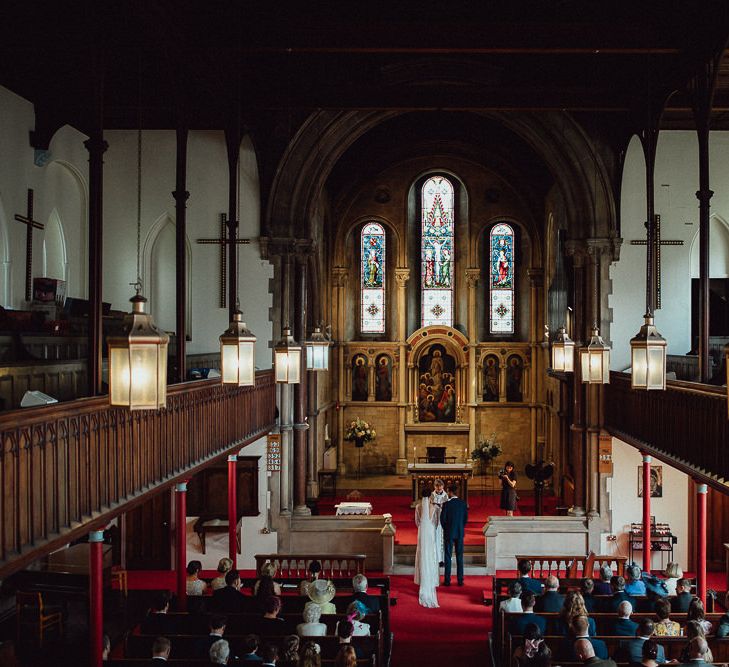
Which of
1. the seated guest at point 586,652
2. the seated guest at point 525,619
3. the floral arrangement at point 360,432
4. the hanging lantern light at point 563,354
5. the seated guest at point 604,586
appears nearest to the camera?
the seated guest at point 586,652

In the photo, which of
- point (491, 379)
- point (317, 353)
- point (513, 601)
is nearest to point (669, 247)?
point (317, 353)

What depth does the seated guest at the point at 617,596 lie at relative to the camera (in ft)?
34.9

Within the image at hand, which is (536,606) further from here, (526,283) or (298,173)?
(526,283)

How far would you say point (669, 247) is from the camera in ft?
57.1

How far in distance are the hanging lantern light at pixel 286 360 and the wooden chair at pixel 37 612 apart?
4.50 m

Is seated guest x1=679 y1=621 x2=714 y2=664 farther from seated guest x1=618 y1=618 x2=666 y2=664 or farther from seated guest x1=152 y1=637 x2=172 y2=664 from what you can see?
seated guest x1=152 y1=637 x2=172 y2=664

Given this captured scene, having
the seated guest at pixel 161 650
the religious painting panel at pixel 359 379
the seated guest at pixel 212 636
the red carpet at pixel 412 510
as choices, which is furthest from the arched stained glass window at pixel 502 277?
the seated guest at pixel 161 650

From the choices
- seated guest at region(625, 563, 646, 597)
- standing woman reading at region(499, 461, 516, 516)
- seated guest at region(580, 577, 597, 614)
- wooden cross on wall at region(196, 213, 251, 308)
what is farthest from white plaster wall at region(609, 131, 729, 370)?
wooden cross on wall at region(196, 213, 251, 308)

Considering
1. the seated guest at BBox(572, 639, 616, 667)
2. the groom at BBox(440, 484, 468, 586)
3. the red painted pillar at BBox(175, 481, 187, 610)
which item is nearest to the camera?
the seated guest at BBox(572, 639, 616, 667)

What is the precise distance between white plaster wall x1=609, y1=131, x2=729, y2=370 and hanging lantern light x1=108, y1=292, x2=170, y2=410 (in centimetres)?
1275

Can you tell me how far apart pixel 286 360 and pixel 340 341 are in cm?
1355

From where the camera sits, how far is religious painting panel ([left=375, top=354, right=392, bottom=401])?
2634 cm

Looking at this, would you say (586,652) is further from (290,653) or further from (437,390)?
(437,390)

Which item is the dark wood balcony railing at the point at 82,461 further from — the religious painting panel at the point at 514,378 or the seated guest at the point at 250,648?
the religious painting panel at the point at 514,378
